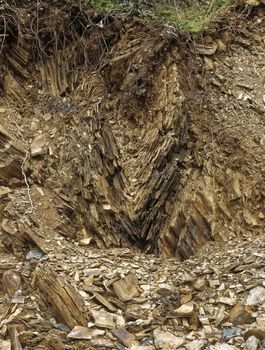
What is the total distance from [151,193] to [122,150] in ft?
2.56

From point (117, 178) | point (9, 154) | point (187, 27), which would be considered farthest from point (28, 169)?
point (187, 27)

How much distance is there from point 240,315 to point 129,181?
2322 millimetres

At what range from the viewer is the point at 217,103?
21.3ft

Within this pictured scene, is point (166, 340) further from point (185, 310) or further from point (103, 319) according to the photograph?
point (103, 319)

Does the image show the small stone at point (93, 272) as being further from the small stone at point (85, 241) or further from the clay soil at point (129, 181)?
the small stone at point (85, 241)

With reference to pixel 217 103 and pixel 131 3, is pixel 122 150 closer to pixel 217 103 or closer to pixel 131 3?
pixel 217 103

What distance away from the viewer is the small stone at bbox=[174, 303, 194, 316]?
4332 mm

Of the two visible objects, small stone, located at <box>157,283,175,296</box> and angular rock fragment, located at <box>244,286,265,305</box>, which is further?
small stone, located at <box>157,283,175,296</box>

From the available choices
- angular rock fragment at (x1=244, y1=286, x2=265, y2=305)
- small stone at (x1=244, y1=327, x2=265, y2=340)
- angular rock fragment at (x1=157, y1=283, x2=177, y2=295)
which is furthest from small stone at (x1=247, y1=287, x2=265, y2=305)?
angular rock fragment at (x1=157, y1=283, x2=177, y2=295)

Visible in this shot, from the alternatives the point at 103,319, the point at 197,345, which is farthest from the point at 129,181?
the point at 197,345

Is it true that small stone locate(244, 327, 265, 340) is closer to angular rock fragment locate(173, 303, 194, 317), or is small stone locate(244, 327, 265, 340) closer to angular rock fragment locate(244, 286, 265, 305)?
angular rock fragment locate(244, 286, 265, 305)

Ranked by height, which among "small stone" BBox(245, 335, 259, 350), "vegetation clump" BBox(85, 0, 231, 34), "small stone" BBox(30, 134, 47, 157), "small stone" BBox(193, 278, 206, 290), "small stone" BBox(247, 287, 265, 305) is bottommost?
"small stone" BBox(193, 278, 206, 290)

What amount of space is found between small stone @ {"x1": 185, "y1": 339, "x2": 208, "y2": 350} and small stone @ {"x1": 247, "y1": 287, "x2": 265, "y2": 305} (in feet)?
2.00

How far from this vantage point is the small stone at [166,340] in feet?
13.2
